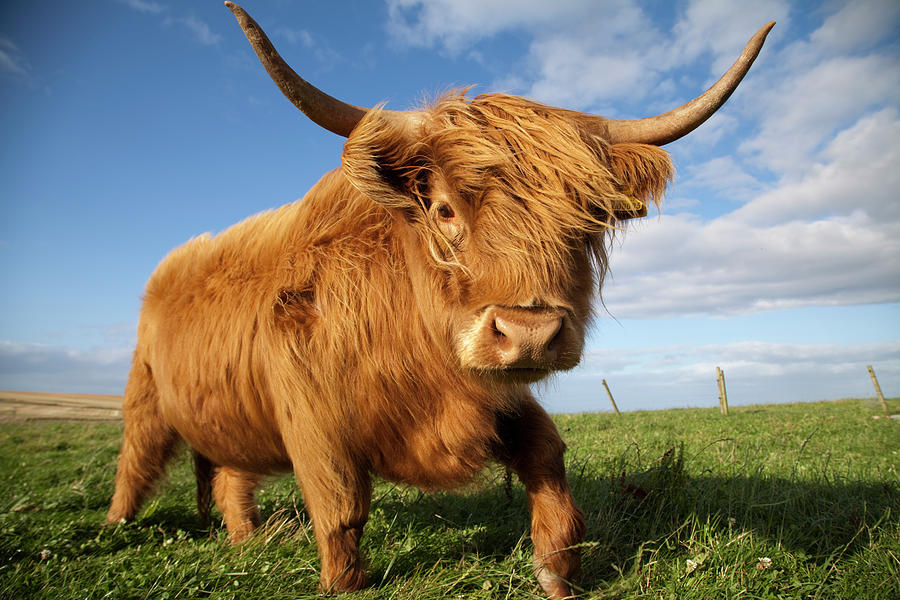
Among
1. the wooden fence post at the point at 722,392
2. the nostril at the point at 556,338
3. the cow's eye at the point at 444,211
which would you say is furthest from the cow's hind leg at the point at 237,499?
the wooden fence post at the point at 722,392

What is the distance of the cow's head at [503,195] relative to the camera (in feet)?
6.48

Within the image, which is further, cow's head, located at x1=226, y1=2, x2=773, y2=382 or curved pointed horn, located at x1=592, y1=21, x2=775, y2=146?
curved pointed horn, located at x1=592, y1=21, x2=775, y2=146

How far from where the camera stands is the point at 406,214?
2.42m

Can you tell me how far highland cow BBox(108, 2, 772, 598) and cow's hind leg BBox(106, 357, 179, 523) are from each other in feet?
4.61

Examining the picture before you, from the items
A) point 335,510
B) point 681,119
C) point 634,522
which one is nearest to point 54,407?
point 335,510

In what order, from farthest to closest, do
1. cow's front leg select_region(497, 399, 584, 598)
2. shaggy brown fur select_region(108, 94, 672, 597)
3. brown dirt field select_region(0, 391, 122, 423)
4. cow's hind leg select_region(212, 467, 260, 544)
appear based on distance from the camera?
brown dirt field select_region(0, 391, 122, 423), cow's hind leg select_region(212, 467, 260, 544), cow's front leg select_region(497, 399, 584, 598), shaggy brown fur select_region(108, 94, 672, 597)

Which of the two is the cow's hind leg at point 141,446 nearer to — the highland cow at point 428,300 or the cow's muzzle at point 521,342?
the highland cow at point 428,300

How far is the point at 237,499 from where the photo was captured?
430cm

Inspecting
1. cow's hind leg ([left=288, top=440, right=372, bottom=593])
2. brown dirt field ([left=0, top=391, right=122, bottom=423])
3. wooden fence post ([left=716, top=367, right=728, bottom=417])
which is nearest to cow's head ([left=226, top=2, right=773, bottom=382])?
cow's hind leg ([left=288, top=440, right=372, bottom=593])

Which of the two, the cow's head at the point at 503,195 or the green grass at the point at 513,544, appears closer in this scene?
the cow's head at the point at 503,195

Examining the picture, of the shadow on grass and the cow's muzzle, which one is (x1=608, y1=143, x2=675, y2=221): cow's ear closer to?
the cow's muzzle

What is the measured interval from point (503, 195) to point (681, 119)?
1105mm

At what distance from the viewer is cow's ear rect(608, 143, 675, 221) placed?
7.94ft

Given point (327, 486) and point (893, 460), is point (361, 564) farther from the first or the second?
point (893, 460)
